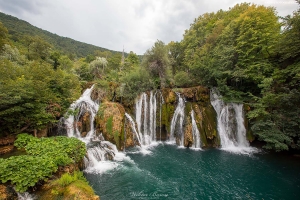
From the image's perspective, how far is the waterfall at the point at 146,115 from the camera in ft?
51.9

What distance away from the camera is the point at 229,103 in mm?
15383

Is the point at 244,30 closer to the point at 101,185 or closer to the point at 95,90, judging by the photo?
the point at 95,90

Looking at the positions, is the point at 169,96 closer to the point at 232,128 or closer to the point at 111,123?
the point at 111,123

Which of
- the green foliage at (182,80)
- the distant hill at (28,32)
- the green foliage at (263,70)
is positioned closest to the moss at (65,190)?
the green foliage at (263,70)

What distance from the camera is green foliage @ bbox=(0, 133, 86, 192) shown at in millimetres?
5125

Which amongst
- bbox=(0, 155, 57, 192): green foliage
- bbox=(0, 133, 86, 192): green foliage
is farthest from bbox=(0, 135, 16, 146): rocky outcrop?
bbox=(0, 155, 57, 192): green foliage

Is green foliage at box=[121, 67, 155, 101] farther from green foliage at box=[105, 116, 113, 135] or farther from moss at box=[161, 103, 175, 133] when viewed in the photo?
green foliage at box=[105, 116, 113, 135]

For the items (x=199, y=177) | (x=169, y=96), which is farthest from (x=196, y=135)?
(x=199, y=177)

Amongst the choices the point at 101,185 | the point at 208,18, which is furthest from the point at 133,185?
the point at 208,18

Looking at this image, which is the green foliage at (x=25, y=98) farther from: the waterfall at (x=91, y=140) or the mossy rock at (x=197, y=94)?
the mossy rock at (x=197, y=94)

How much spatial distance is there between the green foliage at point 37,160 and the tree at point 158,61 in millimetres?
13750

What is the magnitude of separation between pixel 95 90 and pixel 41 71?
670 cm

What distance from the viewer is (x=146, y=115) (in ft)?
53.2

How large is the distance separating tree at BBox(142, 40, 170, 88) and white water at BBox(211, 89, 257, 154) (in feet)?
26.3
